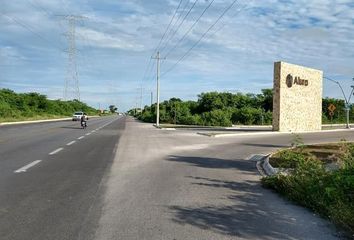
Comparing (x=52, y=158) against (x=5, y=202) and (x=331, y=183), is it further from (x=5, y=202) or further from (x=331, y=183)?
(x=331, y=183)

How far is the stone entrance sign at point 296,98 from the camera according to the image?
42000 mm

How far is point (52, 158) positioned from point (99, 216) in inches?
370

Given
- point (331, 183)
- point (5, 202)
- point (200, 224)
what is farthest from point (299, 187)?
point (5, 202)

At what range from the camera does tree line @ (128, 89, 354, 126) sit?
2594 inches

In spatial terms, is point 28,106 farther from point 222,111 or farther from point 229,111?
point 222,111

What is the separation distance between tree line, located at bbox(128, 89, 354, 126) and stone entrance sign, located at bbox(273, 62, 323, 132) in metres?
15.6

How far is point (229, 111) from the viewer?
7269 cm

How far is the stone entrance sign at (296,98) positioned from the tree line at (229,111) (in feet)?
51.2

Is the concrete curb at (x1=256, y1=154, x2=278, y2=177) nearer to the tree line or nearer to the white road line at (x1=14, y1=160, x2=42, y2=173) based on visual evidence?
the white road line at (x1=14, y1=160, x2=42, y2=173)

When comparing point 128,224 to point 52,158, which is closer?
point 128,224

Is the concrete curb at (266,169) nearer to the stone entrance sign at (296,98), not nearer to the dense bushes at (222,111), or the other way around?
the stone entrance sign at (296,98)

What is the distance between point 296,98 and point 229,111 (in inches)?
1138

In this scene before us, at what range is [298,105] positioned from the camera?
4428 cm

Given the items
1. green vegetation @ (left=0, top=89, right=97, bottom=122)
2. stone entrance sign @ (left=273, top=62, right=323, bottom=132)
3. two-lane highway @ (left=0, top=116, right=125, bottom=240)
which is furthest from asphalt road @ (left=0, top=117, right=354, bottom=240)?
green vegetation @ (left=0, top=89, right=97, bottom=122)
